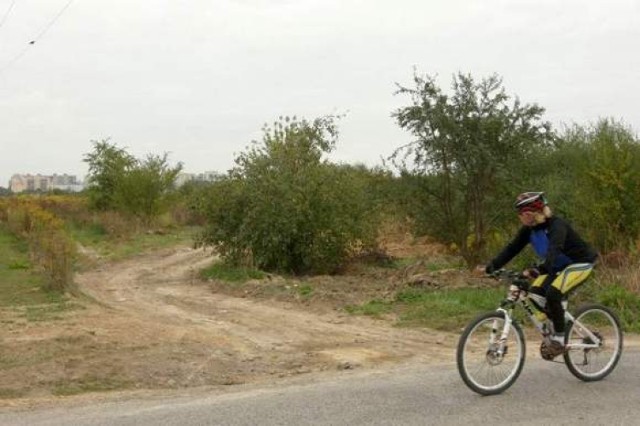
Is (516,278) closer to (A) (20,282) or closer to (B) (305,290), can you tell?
(B) (305,290)

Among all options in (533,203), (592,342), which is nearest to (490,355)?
(592,342)

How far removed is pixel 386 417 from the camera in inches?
249

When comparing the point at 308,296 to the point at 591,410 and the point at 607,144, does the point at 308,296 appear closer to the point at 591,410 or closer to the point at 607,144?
the point at 607,144

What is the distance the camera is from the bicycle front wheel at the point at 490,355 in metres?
6.88

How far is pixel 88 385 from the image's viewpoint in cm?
805

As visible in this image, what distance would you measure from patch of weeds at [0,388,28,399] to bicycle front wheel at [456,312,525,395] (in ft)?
15.0

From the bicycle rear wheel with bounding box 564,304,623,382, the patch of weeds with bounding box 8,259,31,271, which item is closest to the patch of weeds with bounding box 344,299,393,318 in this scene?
the bicycle rear wheel with bounding box 564,304,623,382

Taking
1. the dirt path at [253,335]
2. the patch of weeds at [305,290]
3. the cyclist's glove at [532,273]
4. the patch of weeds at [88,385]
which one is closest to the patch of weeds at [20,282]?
the dirt path at [253,335]

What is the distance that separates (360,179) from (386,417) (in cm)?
1394

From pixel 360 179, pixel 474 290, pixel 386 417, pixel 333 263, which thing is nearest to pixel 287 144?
pixel 360 179

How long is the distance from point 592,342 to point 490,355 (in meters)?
1.30

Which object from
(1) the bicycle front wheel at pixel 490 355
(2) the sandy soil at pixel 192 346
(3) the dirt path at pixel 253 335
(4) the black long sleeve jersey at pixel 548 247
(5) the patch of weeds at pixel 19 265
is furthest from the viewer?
(5) the patch of weeds at pixel 19 265

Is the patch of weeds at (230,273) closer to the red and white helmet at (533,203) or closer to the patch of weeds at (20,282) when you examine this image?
the patch of weeds at (20,282)

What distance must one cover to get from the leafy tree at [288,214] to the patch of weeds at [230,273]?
0.41 meters
